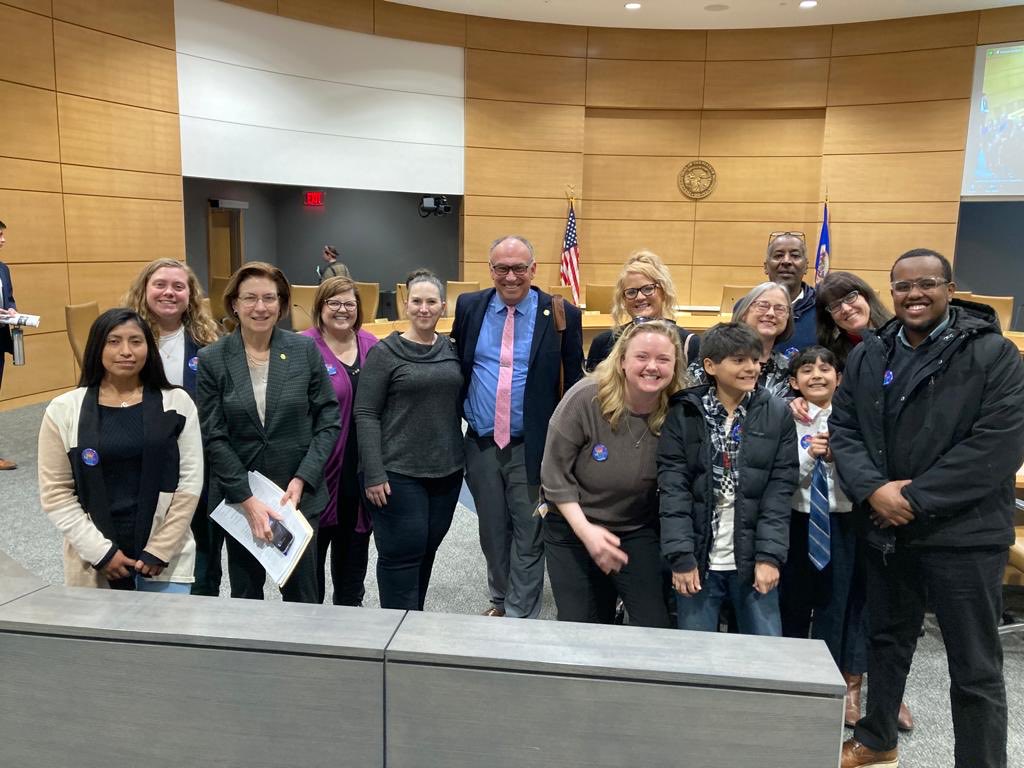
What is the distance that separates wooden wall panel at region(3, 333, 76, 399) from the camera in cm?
703

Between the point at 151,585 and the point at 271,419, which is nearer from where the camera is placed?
the point at 151,585

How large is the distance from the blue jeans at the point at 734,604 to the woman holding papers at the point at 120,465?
153 centimetres

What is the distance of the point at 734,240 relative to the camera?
36.9 feet

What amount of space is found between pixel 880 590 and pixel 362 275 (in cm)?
1101

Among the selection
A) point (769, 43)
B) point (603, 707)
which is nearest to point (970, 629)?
point (603, 707)

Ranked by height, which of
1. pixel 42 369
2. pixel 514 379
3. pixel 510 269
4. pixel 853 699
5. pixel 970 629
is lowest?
pixel 853 699

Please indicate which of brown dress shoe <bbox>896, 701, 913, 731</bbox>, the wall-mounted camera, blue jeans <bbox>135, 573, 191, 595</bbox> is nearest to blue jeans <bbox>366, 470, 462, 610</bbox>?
blue jeans <bbox>135, 573, 191, 595</bbox>

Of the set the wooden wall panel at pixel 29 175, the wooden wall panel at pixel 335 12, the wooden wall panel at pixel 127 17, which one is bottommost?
the wooden wall panel at pixel 29 175

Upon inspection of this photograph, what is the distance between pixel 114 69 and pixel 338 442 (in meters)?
7.00

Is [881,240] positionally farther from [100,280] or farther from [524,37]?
[100,280]

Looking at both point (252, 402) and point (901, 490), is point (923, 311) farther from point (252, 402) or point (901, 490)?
point (252, 402)

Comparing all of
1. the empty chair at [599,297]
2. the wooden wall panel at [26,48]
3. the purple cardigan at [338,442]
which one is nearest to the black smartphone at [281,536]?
the purple cardigan at [338,442]

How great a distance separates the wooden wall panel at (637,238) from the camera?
11.4 m

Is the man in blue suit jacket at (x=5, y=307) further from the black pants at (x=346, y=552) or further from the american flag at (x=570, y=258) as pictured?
the american flag at (x=570, y=258)
